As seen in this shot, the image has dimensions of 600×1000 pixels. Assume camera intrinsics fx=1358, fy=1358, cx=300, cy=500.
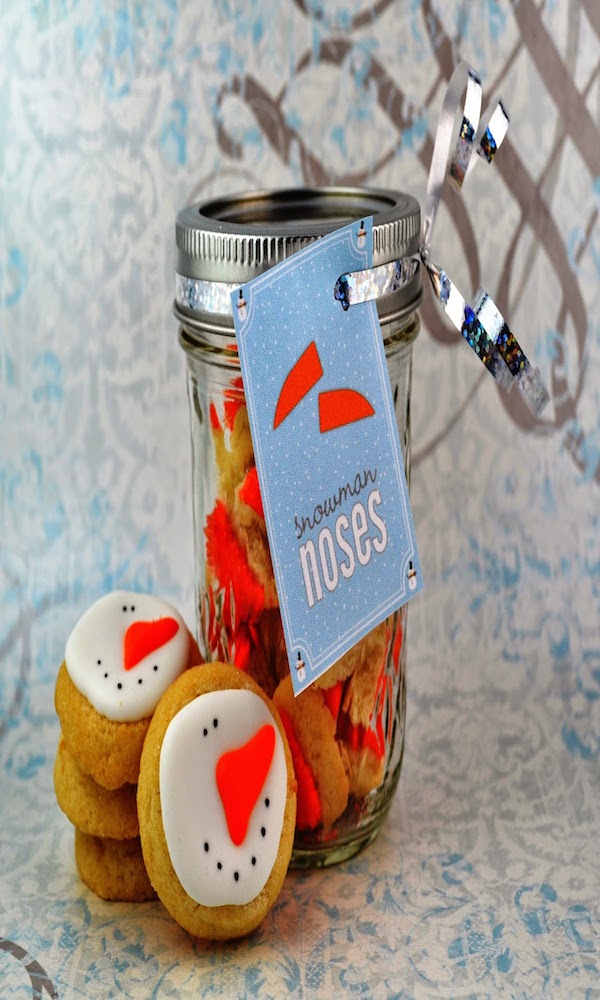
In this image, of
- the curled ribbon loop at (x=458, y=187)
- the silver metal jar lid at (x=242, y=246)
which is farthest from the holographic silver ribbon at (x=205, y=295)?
the curled ribbon loop at (x=458, y=187)

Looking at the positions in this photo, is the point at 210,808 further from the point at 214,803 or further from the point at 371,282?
the point at 371,282

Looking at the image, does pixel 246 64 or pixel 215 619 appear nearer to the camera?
pixel 215 619

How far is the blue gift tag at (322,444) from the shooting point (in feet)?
1.93

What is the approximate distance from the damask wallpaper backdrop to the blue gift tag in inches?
7.0

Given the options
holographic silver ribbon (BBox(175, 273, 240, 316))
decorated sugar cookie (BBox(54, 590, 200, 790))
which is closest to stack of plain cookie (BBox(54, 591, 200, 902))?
decorated sugar cookie (BBox(54, 590, 200, 790))

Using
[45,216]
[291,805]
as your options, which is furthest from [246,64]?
[291,805]

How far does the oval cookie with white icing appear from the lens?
612mm

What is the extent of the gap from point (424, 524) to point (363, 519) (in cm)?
34

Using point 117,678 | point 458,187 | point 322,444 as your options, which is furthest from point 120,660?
point 458,187

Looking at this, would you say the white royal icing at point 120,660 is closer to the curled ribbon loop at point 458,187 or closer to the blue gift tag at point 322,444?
the blue gift tag at point 322,444

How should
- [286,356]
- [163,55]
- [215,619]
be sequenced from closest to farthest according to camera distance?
1. [286,356]
2. [215,619]
3. [163,55]

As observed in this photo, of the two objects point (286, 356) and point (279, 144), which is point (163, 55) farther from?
point (286, 356)

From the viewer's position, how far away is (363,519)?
634 mm

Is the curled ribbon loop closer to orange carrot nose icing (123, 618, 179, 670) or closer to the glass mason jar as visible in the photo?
the glass mason jar
